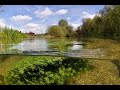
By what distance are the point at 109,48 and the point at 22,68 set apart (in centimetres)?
186

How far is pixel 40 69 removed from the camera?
204 inches

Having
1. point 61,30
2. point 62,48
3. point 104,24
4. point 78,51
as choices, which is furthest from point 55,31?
point 104,24

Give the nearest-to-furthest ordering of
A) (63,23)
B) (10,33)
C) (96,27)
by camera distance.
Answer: (63,23), (10,33), (96,27)

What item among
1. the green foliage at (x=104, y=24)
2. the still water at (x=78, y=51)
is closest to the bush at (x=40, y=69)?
the still water at (x=78, y=51)

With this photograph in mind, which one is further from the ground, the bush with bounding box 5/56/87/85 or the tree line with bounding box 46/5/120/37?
the tree line with bounding box 46/5/120/37

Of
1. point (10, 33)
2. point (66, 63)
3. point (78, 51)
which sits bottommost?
point (66, 63)

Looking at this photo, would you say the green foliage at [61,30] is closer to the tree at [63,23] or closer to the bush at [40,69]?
the tree at [63,23]

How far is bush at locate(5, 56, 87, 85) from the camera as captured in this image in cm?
514

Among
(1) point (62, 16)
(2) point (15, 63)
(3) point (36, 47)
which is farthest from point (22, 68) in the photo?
(1) point (62, 16)

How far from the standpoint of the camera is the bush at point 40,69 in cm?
514

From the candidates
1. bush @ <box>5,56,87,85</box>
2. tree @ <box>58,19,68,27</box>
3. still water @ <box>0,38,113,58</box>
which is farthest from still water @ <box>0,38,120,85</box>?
tree @ <box>58,19,68,27</box>

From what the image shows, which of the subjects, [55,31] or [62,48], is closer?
[62,48]

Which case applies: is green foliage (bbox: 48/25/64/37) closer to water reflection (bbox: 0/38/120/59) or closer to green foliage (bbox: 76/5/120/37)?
water reflection (bbox: 0/38/120/59)

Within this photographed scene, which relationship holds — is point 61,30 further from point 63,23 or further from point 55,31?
point 63,23
